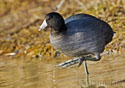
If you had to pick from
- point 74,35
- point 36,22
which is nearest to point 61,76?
point 74,35

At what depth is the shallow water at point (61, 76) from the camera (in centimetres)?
471

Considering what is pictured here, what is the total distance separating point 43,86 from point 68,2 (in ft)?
16.7

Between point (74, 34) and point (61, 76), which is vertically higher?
point (74, 34)

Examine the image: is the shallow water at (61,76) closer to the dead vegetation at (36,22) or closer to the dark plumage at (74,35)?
the dark plumage at (74,35)

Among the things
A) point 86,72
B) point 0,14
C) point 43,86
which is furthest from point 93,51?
point 0,14

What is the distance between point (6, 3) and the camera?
1077cm

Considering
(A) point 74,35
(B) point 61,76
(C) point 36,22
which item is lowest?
(B) point 61,76

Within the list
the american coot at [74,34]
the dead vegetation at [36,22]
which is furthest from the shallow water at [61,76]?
the dead vegetation at [36,22]

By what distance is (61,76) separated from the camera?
17.4ft

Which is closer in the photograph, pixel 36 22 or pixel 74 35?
pixel 74 35

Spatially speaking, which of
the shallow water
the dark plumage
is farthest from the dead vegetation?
the dark plumage

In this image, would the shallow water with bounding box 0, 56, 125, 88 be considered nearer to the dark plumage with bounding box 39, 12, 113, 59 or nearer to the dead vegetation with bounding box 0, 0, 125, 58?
the dark plumage with bounding box 39, 12, 113, 59

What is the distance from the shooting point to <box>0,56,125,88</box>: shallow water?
4.71 m

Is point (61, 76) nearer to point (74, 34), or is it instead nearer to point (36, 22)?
point (74, 34)
